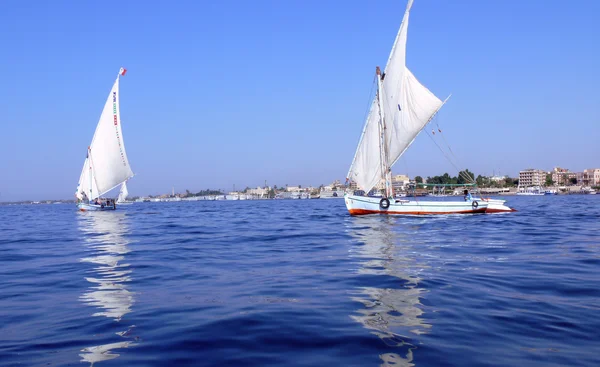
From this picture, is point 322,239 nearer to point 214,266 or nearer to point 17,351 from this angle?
point 214,266

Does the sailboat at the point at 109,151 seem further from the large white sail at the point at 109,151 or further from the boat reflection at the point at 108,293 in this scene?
the boat reflection at the point at 108,293

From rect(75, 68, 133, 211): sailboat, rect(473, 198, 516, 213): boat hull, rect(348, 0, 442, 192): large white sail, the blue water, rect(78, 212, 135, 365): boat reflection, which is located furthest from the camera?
rect(75, 68, 133, 211): sailboat

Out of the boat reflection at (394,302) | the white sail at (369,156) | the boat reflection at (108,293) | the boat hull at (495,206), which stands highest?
the white sail at (369,156)

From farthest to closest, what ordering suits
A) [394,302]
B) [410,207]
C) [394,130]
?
[394,130], [410,207], [394,302]

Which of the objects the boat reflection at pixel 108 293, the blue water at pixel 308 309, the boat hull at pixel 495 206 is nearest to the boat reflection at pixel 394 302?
the blue water at pixel 308 309

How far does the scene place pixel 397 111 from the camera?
40.3 m

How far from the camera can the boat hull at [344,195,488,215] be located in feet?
131

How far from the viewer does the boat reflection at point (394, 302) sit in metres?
6.29

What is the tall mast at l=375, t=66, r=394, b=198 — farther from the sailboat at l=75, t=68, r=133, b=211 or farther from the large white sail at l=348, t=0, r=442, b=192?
the sailboat at l=75, t=68, r=133, b=211

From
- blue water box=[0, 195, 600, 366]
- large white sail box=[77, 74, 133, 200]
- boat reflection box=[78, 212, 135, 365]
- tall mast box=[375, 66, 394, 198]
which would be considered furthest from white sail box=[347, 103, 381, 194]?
large white sail box=[77, 74, 133, 200]

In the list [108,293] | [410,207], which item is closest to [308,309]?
[108,293]

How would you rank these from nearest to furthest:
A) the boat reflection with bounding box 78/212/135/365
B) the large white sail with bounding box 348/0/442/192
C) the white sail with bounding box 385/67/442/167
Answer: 1. the boat reflection with bounding box 78/212/135/365
2. the white sail with bounding box 385/67/442/167
3. the large white sail with bounding box 348/0/442/192

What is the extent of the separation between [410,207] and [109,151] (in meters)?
34.9

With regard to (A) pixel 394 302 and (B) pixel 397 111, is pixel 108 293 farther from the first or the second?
(B) pixel 397 111
